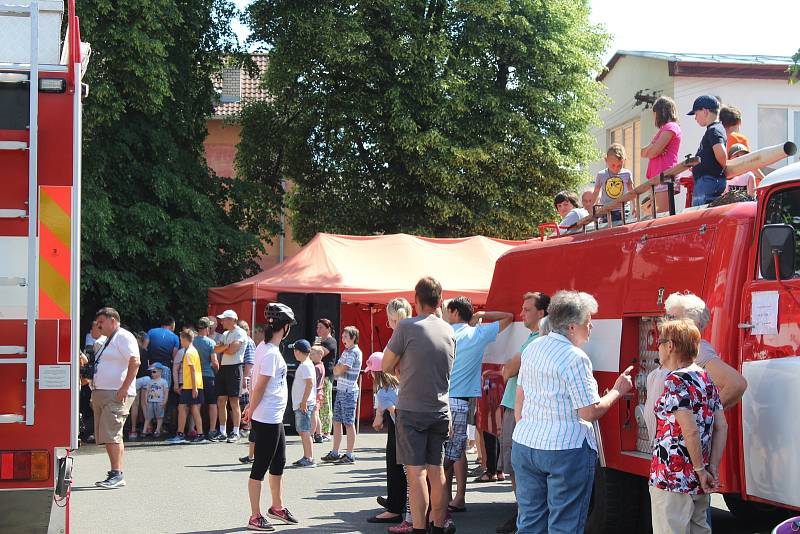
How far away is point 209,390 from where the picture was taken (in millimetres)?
17062

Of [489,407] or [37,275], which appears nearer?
[37,275]

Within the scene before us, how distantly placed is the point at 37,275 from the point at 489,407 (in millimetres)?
5893

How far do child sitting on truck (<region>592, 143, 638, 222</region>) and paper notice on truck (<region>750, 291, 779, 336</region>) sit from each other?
3436 millimetres

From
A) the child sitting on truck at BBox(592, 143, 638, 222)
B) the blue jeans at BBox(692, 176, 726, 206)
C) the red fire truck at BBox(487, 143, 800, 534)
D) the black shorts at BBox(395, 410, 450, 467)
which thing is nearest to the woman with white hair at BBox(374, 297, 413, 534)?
the black shorts at BBox(395, 410, 450, 467)

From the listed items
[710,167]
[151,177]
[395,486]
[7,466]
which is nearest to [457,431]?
[395,486]

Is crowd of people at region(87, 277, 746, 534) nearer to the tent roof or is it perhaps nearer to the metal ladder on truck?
the metal ladder on truck

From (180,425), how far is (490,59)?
42.3ft

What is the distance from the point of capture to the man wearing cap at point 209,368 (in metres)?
17.0

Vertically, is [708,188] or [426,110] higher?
[426,110]

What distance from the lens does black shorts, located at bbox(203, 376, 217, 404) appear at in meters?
17.0

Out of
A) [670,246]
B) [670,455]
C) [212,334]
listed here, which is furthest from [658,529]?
[212,334]

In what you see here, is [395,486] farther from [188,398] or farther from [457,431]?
[188,398]

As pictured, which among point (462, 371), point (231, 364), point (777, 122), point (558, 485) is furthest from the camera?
point (777, 122)

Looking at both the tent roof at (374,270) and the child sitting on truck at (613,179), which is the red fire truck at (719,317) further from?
the tent roof at (374,270)
